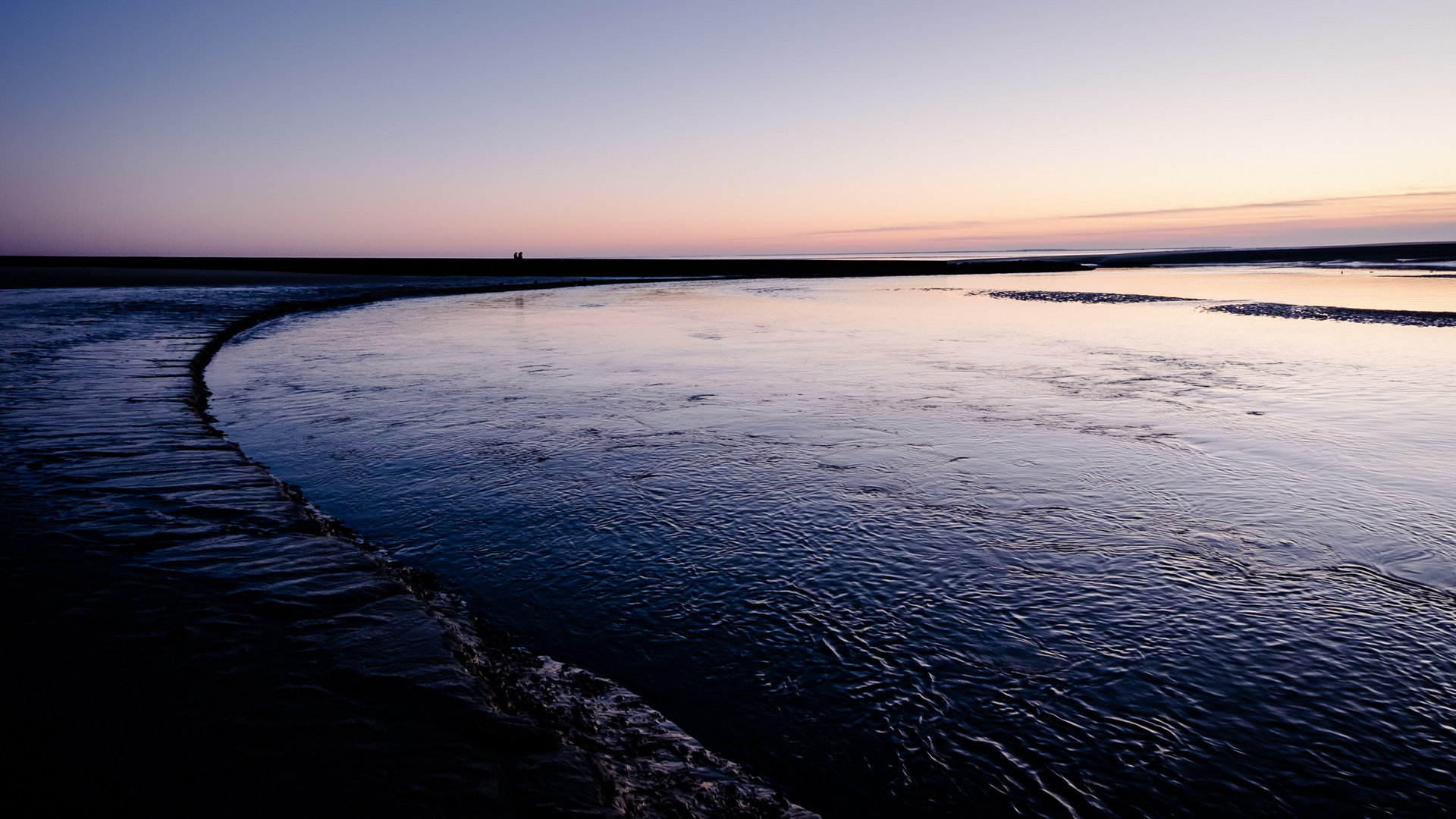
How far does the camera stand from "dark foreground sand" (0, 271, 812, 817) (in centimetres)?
290

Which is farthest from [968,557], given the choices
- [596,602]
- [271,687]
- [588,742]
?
[271,687]

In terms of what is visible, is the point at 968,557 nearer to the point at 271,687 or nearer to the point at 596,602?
the point at 596,602

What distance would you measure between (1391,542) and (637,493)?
228 inches

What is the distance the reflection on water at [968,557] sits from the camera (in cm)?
345

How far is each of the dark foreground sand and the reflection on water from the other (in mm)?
368

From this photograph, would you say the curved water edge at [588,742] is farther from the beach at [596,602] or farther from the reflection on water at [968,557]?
the reflection on water at [968,557]

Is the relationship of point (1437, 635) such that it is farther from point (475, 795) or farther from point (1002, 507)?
point (475, 795)

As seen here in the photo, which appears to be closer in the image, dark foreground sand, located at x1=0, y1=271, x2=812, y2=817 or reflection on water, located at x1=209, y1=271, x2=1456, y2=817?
dark foreground sand, located at x1=0, y1=271, x2=812, y2=817

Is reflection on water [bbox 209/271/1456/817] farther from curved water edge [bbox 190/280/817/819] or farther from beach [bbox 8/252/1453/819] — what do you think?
curved water edge [bbox 190/280/817/819]

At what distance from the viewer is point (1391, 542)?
567 centimetres

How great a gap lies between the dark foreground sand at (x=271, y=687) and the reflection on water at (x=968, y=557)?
37 cm

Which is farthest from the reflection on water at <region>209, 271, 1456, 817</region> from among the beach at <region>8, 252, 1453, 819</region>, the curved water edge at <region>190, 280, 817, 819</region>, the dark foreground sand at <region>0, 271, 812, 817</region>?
the dark foreground sand at <region>0, 271, 812, 817</region>

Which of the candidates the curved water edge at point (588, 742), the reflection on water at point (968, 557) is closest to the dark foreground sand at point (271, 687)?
the curved water edge at point (588, 742)

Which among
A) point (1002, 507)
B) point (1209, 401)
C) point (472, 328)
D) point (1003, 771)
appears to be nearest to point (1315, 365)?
point (1209, 401)
